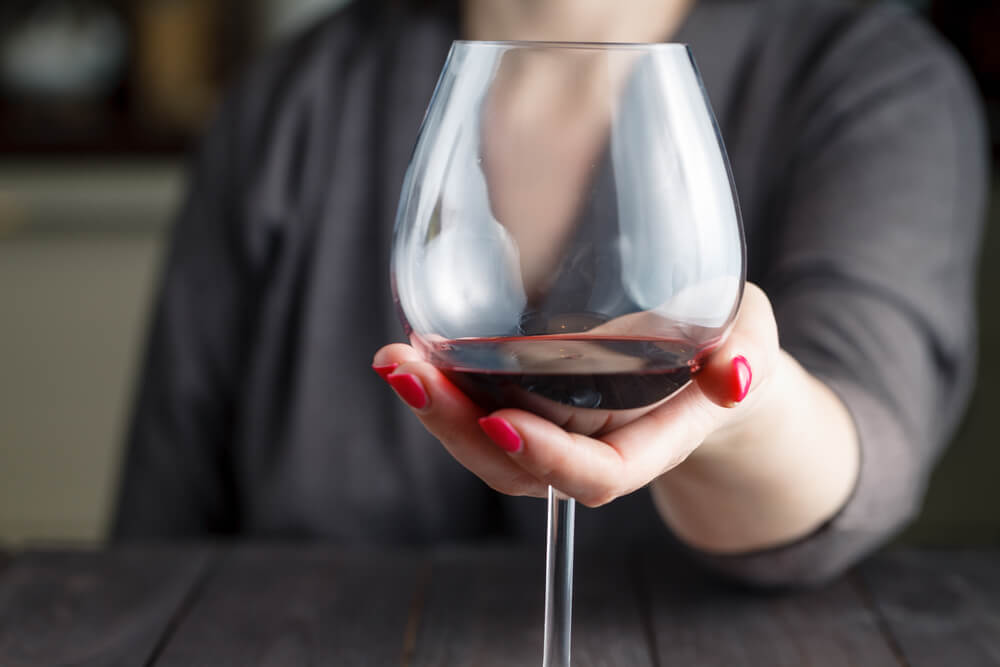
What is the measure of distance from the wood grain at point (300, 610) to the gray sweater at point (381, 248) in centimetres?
28

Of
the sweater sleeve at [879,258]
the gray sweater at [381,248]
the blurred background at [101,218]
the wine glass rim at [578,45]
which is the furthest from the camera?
the blurred background at [101,218]

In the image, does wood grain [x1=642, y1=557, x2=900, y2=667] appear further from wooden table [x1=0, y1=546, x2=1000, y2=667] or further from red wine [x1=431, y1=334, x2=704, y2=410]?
red wine [x1=431, y1=334, x2=704, y2=410]

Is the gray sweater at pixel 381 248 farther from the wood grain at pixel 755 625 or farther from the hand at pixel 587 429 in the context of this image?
the hand at pixel 587 429

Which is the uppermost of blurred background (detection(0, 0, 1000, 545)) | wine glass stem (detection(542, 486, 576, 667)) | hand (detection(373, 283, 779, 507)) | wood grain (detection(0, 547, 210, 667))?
hand (detection(373, 283, 779, 507))

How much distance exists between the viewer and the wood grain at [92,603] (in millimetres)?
587

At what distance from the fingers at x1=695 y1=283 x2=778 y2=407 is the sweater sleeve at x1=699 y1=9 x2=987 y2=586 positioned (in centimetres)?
25

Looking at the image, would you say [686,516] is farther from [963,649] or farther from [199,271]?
[199,271]

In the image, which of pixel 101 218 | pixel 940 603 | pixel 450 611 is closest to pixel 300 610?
pixel 450 611

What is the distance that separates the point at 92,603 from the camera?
0.65 m

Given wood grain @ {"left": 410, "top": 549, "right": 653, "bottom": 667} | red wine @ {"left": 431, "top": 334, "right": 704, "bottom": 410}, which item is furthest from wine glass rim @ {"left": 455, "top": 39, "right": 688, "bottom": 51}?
wood grain @ {"left": 410, "top": 549, "right": 653, "bottom": 667}

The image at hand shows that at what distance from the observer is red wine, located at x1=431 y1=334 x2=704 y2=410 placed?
39cm

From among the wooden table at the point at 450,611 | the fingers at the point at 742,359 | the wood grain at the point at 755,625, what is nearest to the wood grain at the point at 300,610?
the wooden table at the point at 450,611

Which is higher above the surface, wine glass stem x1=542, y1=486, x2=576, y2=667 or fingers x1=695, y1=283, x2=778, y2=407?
fingers x1=695, y1=283, x2=778, y2=407

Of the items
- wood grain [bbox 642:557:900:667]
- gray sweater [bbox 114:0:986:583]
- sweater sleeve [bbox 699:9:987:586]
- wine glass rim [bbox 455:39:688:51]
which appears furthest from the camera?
gray sweater [bbox 114:0:986:583]
